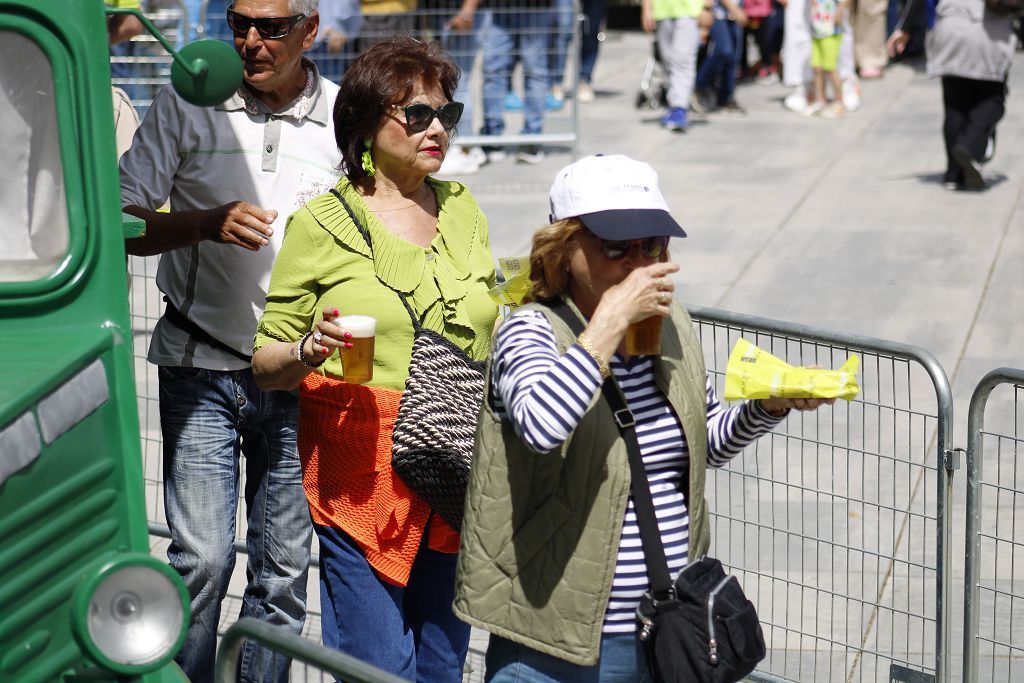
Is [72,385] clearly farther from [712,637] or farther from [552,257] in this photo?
[712,637]

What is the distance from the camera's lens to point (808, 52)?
50.6ft

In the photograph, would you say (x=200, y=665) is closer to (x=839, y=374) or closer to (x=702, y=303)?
(x=839, y=374)

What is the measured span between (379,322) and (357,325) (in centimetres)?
30

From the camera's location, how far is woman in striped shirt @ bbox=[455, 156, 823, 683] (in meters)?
3.00

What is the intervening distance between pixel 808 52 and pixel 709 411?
12.8m

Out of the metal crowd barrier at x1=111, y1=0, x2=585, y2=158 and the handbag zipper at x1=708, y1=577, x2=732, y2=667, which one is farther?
the metal crowd barrier at x1=111, y1=0, x2=585, y2=158

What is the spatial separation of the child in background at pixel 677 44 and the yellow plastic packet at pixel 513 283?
10.7m

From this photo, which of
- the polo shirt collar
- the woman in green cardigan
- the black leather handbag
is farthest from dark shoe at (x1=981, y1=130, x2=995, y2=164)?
the black leather handbag

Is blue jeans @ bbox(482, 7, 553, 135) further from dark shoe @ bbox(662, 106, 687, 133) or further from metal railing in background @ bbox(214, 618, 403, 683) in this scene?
metal railing in background @ bbox(214, 618, 403, 683)

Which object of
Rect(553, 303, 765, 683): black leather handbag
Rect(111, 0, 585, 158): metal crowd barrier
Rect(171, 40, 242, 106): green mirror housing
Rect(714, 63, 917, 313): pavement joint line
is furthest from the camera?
Rect(111, 0, 585, 158): metal crowd barrier

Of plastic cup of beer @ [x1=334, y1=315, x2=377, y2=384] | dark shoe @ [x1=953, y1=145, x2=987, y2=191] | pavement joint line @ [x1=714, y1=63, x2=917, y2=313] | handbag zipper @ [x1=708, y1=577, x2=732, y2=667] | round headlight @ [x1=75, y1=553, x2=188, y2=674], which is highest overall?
plastic cup of beer @ [x1=334, y1=315, x2=377, y2=384]

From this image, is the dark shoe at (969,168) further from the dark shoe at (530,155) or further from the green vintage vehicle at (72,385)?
the green vintage vehicle at (72,385)

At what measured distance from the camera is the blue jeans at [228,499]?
413 centimetres

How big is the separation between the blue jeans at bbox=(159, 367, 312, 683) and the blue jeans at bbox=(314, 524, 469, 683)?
1.08 feet
